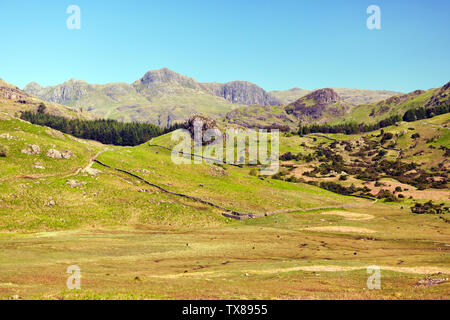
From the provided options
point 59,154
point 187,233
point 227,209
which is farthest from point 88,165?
point 187,233

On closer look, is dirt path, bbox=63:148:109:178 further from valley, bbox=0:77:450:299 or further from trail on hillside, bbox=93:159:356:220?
trail on hillside, bbox=93:159:356:220

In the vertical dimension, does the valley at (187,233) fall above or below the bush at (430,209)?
above

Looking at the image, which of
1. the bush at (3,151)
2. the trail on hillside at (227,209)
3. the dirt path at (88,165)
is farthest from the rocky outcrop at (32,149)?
the trail on hillside at (227,209)

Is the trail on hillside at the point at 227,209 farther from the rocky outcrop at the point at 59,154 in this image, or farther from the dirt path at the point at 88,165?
the rocky outcrop at the point at 59,154

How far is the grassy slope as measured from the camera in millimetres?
29547

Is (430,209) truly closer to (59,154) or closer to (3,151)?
(59,154)

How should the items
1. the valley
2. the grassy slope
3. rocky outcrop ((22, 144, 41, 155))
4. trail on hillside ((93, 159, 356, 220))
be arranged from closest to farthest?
the grassy slope
the valley
trail on hillside ((93, 159, 356, 220))
rocky outcrop ((22, 144, 41, 155))

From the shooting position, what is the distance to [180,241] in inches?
2208

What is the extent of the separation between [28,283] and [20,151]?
68.6m

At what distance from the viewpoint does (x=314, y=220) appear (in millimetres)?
81812

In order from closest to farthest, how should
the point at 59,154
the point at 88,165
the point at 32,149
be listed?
1. the point at 32,149
2. the point at 59,154
3. the point at 88,165

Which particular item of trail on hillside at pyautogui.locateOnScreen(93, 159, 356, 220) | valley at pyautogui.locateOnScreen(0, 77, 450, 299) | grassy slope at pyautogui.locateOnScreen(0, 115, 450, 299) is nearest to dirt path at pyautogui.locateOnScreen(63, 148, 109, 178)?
valley at pyautogui.locateOnScreen(0, 77, 450, 299)

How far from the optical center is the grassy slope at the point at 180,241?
29547 millimetres
